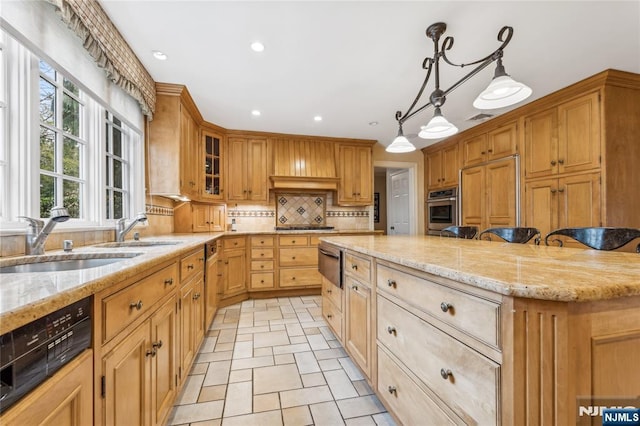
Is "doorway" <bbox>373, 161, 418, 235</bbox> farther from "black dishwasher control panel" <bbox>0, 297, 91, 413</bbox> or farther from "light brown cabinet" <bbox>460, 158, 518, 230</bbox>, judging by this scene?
"black dishwasher control panel" <bbox>0, 297, 91, 413</bbox>

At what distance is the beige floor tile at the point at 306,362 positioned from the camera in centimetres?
193

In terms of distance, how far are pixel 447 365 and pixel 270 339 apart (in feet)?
5.95

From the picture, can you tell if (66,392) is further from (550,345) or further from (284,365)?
(284,365)

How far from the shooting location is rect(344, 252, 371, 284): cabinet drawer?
1610mm

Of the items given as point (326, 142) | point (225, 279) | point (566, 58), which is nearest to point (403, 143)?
point (566, 58)

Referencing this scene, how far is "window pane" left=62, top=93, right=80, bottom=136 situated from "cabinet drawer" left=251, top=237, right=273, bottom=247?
217 cm

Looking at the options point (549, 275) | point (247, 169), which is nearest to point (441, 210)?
point (247, 169)

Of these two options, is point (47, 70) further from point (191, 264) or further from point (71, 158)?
point (191, 264)

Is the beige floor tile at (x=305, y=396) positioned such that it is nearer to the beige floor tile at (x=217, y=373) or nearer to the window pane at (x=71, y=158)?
the beige floor tile at (x=217, y=373)

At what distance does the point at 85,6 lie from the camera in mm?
1513

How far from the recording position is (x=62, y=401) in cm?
63

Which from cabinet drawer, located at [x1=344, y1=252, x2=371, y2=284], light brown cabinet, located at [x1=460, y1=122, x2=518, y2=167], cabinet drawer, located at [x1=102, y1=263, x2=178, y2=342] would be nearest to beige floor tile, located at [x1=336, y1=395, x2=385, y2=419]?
cabinet drawer, located at [x1=344, y1=252, x2=371, y2=284]

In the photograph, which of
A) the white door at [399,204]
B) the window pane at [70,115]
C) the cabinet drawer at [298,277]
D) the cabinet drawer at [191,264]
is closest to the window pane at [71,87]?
the window pane at [70,115]

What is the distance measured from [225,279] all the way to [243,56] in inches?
95.1
